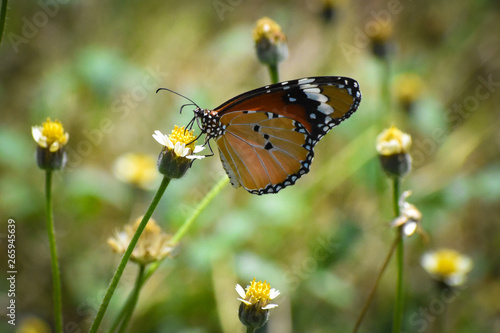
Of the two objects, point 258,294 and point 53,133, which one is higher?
point 53,133

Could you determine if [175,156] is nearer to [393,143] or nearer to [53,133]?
[53,133]

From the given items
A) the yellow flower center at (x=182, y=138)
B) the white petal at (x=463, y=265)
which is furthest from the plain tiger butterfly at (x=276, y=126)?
the white petal at (x=463, y=265)

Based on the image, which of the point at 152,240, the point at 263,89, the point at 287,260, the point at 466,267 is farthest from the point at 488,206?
the point at 152,240

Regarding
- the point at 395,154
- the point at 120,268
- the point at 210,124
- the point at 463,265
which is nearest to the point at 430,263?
the point at 463,265

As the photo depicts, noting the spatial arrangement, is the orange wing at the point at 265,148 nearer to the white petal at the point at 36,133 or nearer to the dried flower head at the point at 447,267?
the white petal at the point at 36,133

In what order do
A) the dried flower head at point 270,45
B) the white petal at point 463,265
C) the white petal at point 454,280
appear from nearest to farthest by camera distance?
1. the dried flower head at point 270,45
2. the white petal at point 454,280
3. the white petal at point 463,265

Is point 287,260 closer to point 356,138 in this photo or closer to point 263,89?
point 356,138

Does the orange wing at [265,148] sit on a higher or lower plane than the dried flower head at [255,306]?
higher
